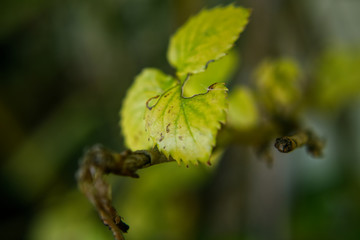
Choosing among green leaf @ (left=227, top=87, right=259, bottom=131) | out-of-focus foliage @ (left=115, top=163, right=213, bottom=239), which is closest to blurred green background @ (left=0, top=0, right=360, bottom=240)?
out-of-focus foliage @ (left=115, top=163, right=213, bottom=239)

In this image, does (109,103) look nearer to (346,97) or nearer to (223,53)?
(346,97)

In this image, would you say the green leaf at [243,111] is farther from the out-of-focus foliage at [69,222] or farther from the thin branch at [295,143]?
the out-of-focus foliage at [69,222]

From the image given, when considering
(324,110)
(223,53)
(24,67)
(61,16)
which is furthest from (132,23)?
(223,53)

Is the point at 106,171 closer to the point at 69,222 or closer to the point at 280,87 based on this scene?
the point at 280,87

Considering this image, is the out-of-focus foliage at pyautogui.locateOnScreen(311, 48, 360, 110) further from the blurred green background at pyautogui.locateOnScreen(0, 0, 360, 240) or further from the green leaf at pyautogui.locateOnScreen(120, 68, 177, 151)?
the green leaf at pyautogui.locateOnScreen(120, 68, 177, 151)

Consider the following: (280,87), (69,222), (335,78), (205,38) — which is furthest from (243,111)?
(69,222)

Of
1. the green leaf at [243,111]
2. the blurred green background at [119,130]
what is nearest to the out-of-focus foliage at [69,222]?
the blurred green background at [119,130]

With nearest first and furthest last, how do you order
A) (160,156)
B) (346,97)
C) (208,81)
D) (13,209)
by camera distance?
(160,156) < (208,81) < (346,97) < (13,209)
